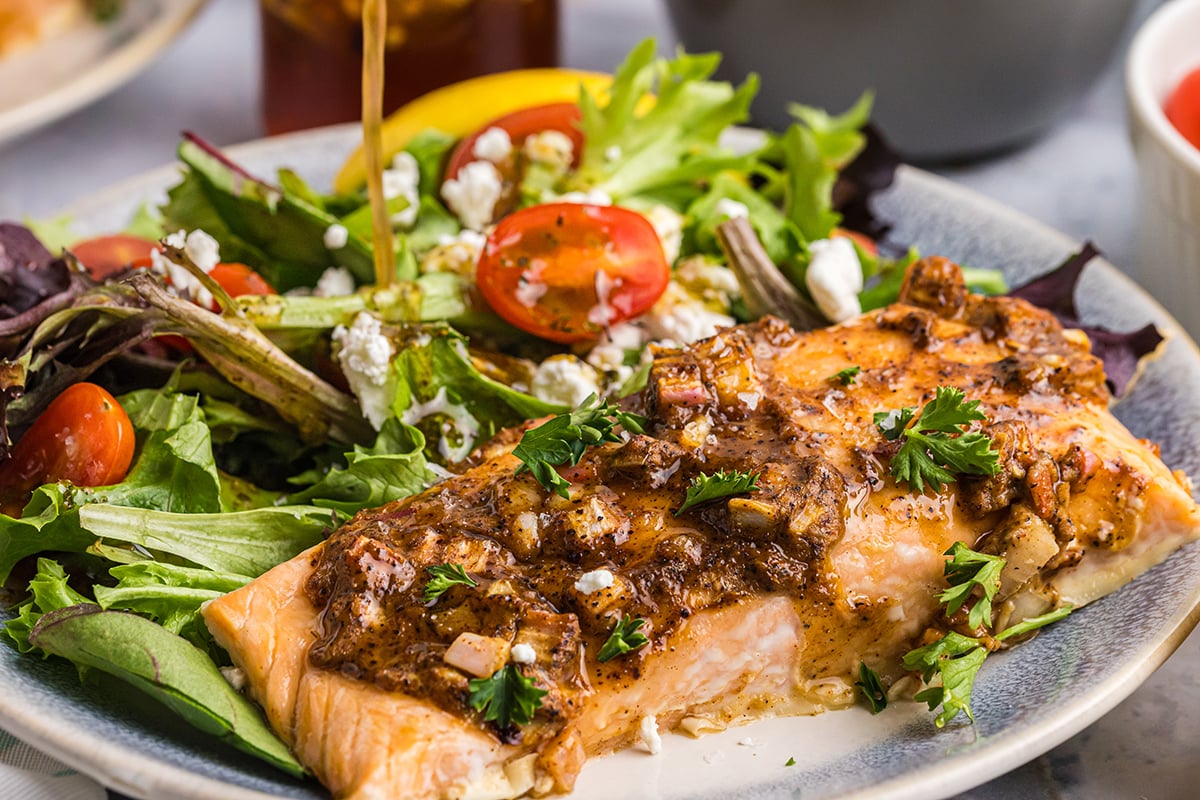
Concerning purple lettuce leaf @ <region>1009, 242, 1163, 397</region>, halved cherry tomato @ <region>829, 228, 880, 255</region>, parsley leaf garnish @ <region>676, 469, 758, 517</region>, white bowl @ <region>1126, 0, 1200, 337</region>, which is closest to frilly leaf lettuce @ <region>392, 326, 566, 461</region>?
parsley leaf garnish @ <region>676, 469, 758, 517</region>

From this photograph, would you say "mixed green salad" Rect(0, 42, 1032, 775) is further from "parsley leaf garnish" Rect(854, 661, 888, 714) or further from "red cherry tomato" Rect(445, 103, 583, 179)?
"parsley leaf garnish" Rect(854, 661, 888, 714)

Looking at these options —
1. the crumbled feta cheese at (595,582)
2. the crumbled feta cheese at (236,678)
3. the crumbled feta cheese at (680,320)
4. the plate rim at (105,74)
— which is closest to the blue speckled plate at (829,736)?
the crumbled feta cheese at (236,678)

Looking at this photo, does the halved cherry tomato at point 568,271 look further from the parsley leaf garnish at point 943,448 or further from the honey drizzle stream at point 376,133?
the parsley leaf garnish at point 943,448

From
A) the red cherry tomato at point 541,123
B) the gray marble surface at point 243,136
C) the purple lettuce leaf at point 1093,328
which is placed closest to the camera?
the purple lettuce leaf at point 1093,328

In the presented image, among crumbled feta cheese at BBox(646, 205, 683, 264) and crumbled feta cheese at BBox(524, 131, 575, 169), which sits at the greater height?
crumbled feta cheese at BBox(524, 131, 575, 169)

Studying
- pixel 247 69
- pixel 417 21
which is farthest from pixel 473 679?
pixel 247 69

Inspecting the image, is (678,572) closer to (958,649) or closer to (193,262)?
(958,649)

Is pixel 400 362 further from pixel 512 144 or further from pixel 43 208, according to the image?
pixel 43 208
